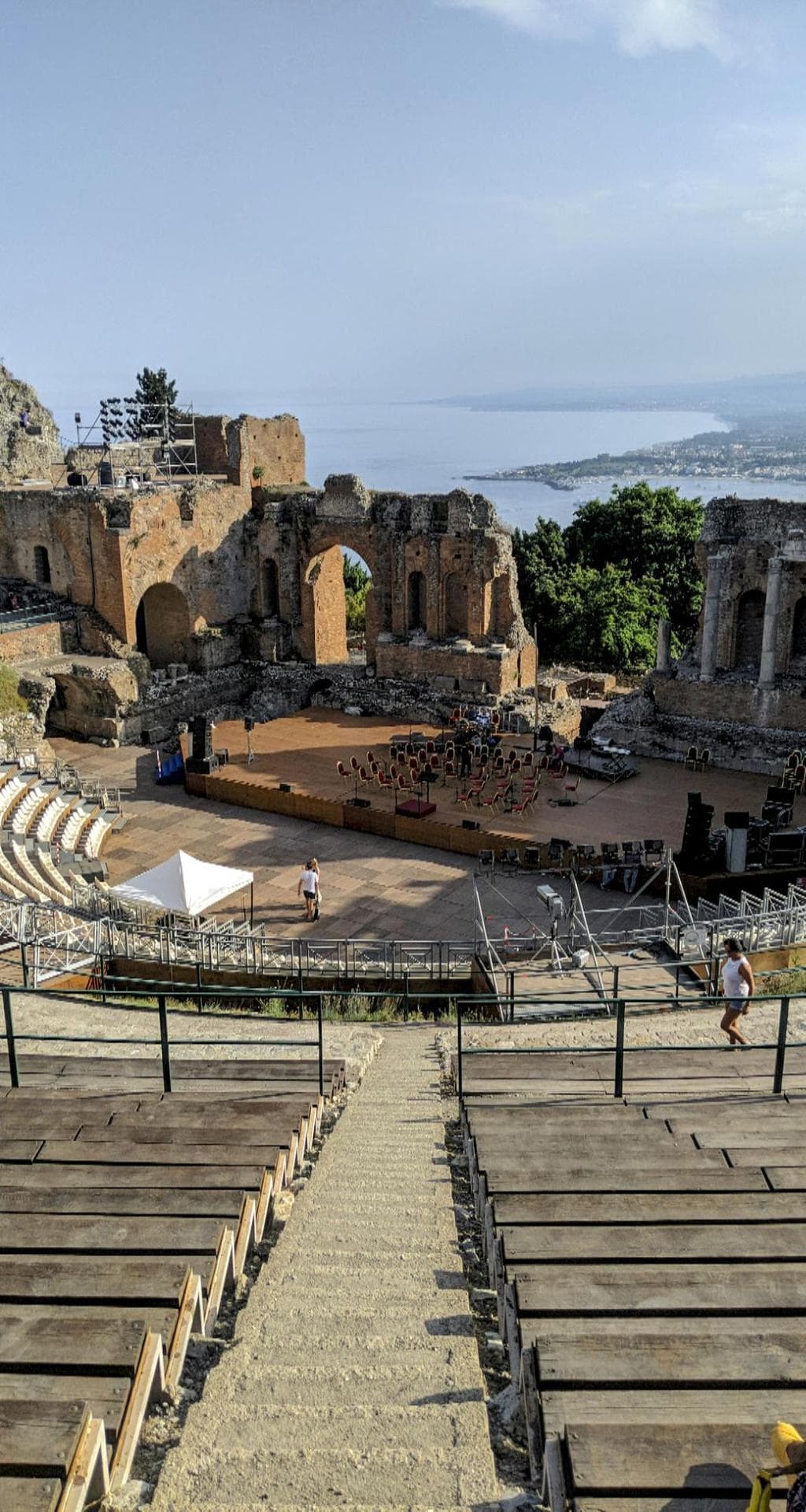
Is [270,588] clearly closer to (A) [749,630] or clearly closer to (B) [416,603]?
(B) [416,603]

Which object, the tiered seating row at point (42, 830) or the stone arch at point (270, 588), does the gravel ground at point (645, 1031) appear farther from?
the stone arch at point (270, 588)

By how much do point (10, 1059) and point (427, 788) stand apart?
49.9 ft

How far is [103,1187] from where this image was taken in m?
6.43

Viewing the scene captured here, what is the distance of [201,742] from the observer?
25.2m

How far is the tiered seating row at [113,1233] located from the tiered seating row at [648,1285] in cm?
149

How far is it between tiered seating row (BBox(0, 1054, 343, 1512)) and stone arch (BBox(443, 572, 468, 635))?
74.8 feet

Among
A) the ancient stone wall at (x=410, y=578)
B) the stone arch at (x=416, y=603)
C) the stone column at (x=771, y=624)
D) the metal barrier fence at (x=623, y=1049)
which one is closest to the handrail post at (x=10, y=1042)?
the metal barrier fence at (x=623, y=1049)

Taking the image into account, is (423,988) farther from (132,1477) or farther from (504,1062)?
(132,1477)

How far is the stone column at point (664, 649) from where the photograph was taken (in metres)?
27.4

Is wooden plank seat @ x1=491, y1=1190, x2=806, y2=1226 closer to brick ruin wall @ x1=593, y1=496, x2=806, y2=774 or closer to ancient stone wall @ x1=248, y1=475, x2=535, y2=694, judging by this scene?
brick ruin wall @ x1=593, y1=496, x2=806, y2=774

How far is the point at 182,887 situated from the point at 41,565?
66.0 ft

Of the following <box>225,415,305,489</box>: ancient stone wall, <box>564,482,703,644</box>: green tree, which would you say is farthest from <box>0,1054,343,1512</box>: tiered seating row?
<box>564,482,703,644</box>: green tree

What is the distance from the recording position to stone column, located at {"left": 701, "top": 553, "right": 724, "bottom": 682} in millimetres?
26859

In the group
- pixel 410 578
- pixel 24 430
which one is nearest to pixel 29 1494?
pixel 410 578
